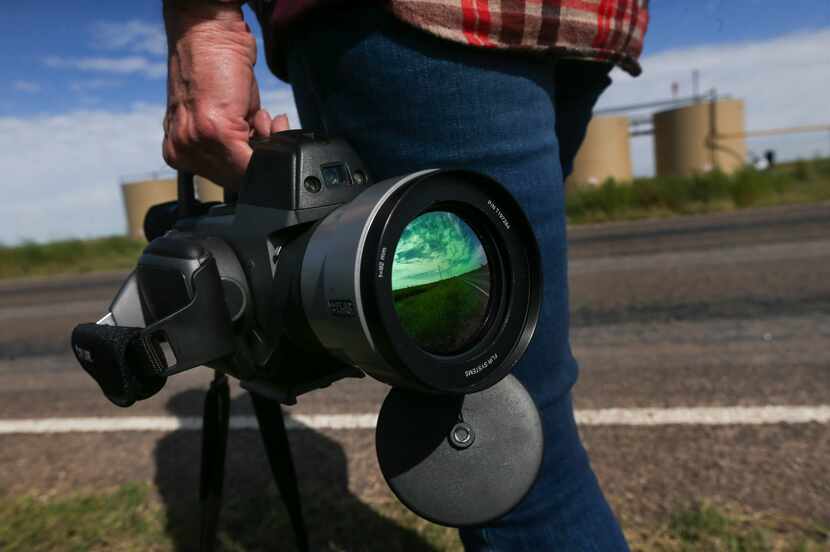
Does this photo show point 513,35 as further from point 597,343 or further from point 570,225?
point 570,225

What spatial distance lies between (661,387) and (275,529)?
1.40m

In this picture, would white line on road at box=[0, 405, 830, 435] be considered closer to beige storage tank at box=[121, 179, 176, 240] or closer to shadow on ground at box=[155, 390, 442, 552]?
shadow on ground at box=[155, 390, 442, 552]

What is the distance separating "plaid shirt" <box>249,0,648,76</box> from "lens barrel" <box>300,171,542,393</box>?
22cm

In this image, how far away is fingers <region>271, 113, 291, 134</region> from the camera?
3.77ft

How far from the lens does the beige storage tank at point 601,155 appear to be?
16453mm

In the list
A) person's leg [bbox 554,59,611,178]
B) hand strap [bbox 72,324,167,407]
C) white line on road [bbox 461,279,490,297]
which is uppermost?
person's leg [bbox 554,59,611,178]

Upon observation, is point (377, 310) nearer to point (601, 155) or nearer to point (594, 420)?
point (594, 420)

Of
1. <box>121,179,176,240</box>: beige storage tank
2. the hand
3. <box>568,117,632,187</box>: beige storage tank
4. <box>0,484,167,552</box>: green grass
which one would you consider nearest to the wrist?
the hand

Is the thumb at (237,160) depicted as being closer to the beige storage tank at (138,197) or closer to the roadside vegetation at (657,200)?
the roadside vegetation at (657,200)

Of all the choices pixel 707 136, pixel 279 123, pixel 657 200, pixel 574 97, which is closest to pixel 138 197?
pixel 657 200

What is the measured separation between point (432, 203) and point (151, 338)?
1.30 ft

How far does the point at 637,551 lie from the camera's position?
141 cm

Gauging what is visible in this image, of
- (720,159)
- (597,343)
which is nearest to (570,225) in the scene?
(597,343)

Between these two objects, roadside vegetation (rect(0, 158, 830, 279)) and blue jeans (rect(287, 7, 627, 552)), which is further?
roadside vegetation (rect(0, 158, 830, 279))
